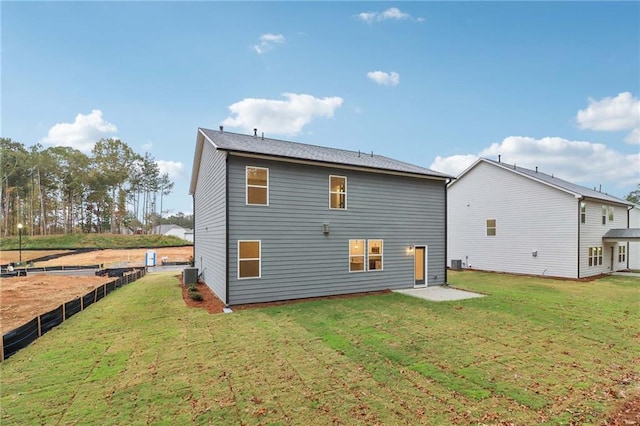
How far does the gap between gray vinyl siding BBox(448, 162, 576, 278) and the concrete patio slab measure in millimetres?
8078

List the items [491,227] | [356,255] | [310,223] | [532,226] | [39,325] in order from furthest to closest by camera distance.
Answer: [491,227] < [532,226] < [356,255] < [310,223] < [39,325]

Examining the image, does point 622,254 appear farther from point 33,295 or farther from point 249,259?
point 33,295

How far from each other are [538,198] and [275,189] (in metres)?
16.1

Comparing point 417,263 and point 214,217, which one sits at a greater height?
point 214,217

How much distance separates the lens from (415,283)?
1298cm

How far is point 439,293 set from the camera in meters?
11.6

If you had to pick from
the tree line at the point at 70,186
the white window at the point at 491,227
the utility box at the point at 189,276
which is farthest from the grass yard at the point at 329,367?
the tree line at the point at 70,186

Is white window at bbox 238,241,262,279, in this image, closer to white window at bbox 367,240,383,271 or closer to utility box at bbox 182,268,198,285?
white window at bbox 367,240,383,271

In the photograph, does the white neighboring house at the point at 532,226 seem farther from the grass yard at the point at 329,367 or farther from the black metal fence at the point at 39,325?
the black metal fence at the point at 39,325

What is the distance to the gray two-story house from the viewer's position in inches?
374

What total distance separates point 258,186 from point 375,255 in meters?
5.63

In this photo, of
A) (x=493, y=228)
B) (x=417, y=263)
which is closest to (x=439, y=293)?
(x=417, y=263)

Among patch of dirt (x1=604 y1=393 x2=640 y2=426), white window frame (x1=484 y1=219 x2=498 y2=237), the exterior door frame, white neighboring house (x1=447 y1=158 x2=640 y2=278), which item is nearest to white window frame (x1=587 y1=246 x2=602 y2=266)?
white neighboring house (x1=447 y1=158 x2=640 y2=278)

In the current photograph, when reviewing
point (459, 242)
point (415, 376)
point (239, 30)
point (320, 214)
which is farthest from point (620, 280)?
point (239, 30)
